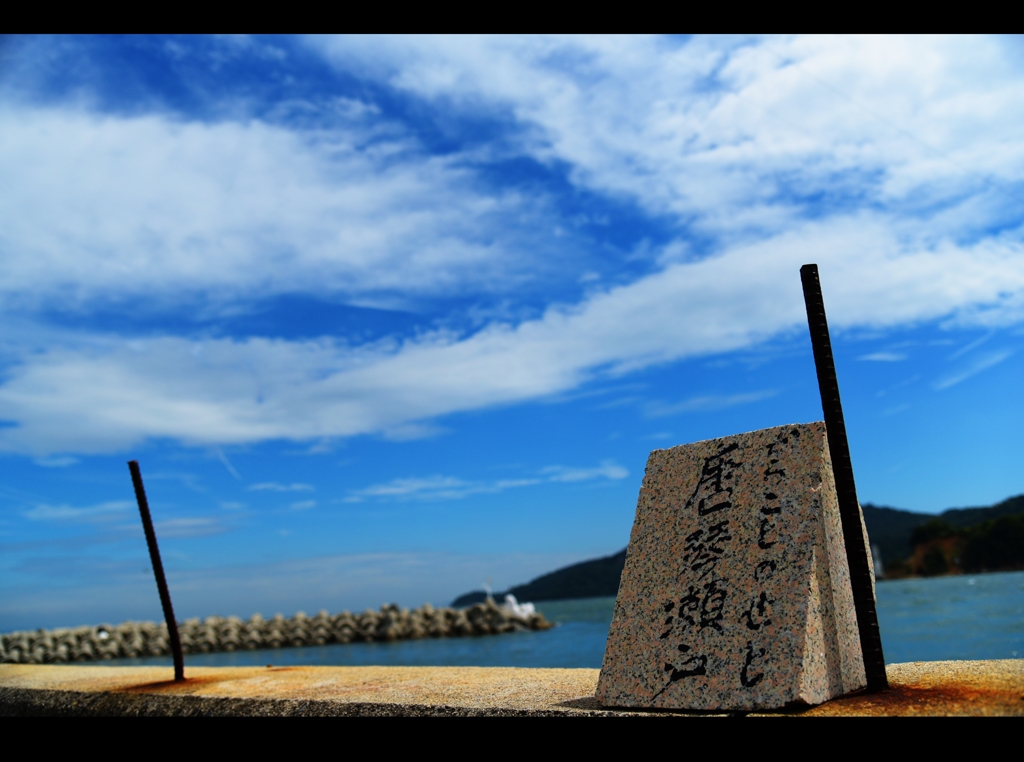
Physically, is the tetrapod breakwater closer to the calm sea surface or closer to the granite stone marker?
the calm sea surface

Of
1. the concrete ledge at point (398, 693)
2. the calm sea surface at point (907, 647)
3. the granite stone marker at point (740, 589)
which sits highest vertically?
the granite stone marker at point (740, 589)

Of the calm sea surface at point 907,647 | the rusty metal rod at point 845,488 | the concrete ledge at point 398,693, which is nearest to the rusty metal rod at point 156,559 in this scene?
the concrete ledge at point 398,693

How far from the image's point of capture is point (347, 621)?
30.2 metres

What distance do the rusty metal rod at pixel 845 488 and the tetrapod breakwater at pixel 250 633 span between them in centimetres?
2804

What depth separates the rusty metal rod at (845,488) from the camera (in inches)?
162

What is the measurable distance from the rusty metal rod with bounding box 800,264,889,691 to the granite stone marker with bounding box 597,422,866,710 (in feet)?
0.32

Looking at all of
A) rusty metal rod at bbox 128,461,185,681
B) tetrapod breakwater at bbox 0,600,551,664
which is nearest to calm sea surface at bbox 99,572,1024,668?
tetrapod breakwater at bbox 0,600,551,664

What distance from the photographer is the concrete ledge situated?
3727mm

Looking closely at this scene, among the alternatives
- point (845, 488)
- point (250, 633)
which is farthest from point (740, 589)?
point (250, 633)

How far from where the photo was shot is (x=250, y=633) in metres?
28.7

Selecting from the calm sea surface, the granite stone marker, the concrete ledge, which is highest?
the granite stone marker

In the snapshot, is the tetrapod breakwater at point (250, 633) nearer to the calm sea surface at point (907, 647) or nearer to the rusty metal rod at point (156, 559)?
the calm sea surface at point (907, 647)
